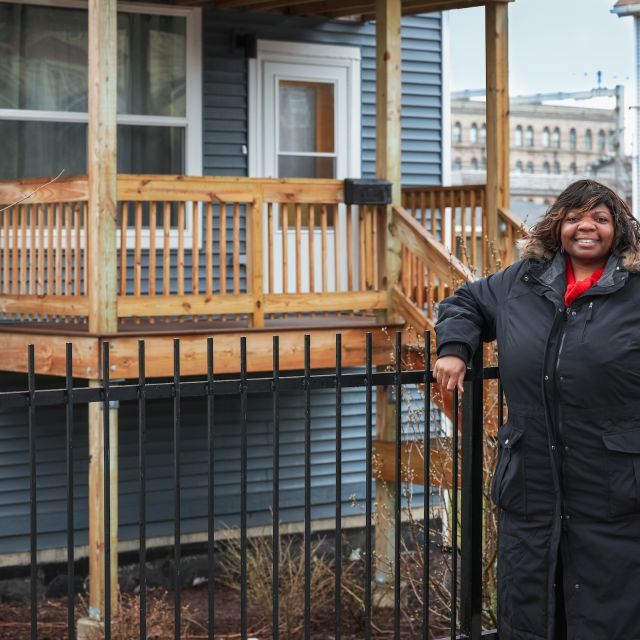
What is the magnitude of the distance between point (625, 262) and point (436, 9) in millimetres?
7412

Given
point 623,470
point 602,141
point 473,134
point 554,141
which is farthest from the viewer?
point 602,141

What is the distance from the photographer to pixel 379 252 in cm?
952

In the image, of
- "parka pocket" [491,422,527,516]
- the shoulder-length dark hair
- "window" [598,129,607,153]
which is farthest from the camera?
"window" [598,129,607,153]

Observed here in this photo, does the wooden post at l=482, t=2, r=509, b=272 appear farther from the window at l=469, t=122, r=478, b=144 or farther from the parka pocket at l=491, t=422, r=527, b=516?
the window at l=469, t=122, r=478, b=144

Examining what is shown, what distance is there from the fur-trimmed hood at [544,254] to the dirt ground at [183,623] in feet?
16.3

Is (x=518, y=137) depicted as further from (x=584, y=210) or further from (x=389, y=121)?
(x=584, y=210)

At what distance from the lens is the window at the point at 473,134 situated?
2776 inches

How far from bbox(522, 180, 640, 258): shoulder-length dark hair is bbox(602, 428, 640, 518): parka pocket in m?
0.63

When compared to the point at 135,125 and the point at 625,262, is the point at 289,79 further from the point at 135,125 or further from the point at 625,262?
the point at 625,262

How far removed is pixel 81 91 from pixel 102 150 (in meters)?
2.29

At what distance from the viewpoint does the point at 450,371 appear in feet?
13.0

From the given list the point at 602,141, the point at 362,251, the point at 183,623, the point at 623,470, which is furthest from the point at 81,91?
the point at 602,141

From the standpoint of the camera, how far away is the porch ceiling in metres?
10.3

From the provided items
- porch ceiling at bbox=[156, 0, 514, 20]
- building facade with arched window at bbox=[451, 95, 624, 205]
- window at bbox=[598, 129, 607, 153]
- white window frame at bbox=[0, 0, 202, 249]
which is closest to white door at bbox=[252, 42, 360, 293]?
porch ceiling at bbox=[156, 0, 514, 20]
